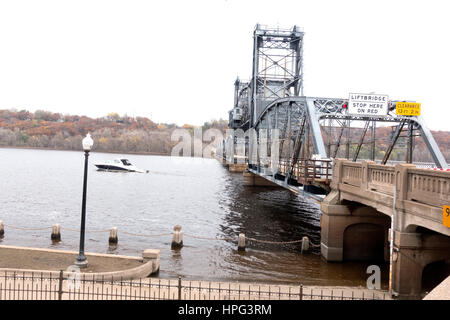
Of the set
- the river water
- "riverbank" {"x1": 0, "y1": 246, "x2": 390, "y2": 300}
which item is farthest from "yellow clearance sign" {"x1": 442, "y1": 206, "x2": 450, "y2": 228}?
the river water

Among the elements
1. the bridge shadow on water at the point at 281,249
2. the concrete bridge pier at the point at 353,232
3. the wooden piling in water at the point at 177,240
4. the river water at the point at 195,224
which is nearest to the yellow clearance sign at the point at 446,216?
the bridge shadow on water at the point at 281,249

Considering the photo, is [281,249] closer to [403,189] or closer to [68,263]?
[403,189]

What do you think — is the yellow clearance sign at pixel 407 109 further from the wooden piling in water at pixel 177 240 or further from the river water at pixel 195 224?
the wooden piling in water at pixel 177 240

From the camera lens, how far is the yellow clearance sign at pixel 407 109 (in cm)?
2066

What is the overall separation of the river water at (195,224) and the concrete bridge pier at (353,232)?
66cm

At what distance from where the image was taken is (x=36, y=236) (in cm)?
2472

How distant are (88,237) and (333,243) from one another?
561 inches

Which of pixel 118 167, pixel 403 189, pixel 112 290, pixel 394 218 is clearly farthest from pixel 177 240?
pixel 118 167

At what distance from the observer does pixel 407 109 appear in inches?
830

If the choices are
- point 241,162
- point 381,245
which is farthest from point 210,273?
point 241,162

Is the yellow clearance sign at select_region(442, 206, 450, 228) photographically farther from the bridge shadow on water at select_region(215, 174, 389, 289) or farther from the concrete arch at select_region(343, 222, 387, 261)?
the concrete arch at select_region(343, 222, 387, 261)

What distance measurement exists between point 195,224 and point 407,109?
17.0 metres

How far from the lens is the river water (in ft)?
61.4

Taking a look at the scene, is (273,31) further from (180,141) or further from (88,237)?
(180,141)
